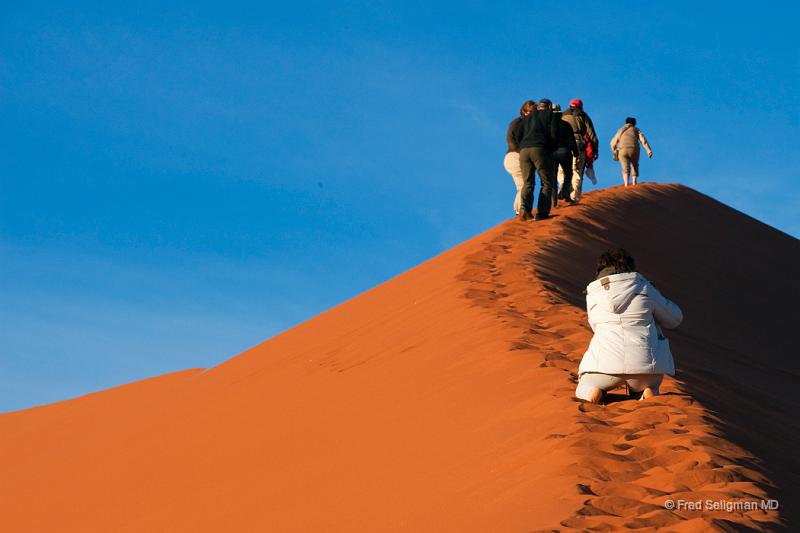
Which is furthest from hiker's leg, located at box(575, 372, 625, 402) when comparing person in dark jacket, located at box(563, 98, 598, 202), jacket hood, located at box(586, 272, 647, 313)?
person in dark jacket, located at box(563, 98, 598, 202)

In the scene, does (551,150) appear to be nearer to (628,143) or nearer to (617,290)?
(628,143)

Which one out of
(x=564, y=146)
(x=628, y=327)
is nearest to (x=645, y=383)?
(x=628, y=327)

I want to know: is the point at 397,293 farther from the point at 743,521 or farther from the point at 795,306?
the point at 743,521

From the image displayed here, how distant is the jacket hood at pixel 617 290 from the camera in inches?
273

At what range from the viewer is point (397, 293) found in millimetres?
13984

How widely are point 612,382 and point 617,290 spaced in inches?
20.5

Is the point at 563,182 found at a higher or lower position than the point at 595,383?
higher

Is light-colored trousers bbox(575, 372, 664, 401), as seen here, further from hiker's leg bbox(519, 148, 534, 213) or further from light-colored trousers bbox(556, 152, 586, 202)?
light-colored trousers bbox(556, 152, 586, 202)

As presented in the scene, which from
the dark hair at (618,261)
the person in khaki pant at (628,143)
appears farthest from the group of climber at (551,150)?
the dark hair at (618,261)

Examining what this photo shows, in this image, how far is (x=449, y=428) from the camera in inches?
286

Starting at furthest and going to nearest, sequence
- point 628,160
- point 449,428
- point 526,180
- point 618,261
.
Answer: point 628,160 < point 526,180 < point 449,428 < point 618,261

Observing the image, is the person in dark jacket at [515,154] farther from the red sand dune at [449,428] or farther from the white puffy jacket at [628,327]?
the white puffy jacket at [628,327]

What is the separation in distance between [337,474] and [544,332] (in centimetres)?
272

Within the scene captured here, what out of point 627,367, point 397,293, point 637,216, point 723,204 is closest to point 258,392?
point 397,293
